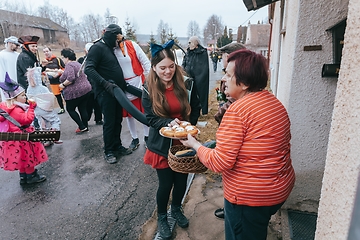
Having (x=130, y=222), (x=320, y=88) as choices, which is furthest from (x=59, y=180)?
(x=320, y=88)

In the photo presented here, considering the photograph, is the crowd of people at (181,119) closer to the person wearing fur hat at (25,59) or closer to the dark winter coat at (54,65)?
the person wearing fur hat at (25,59)

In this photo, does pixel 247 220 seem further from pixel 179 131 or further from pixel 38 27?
pixel 38 27

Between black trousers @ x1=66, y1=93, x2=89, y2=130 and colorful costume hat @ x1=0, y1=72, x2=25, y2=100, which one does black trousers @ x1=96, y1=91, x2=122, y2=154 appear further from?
black trousers @ x1=66, y1=93, x2=89, y2=130

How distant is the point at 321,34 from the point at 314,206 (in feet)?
5.65

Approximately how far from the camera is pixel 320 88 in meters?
2.31

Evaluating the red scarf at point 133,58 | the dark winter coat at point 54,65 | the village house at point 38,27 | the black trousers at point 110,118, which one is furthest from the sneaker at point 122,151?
the village house at point 38,27

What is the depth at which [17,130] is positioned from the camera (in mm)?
3504

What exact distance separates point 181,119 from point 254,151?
3.66 feet

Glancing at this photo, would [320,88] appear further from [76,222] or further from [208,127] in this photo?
[208,127]

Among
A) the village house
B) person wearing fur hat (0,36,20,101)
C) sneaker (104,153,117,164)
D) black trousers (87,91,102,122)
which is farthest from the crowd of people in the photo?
the village house

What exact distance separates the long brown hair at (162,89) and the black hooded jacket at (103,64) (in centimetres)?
184

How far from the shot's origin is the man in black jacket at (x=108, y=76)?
153 inches

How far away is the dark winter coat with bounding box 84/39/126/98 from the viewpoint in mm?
3875

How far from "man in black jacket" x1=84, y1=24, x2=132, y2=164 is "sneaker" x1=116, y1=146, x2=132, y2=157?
0.50ft
